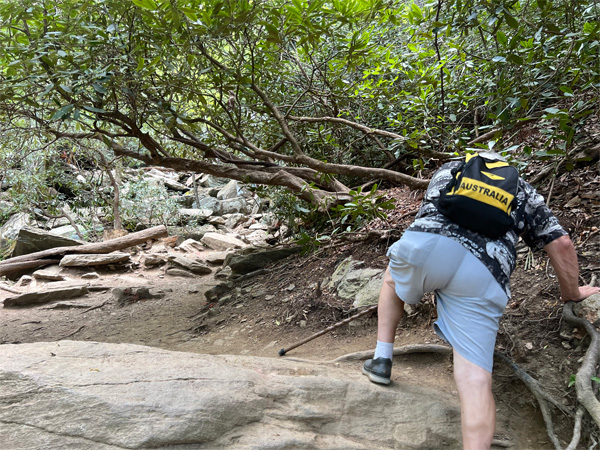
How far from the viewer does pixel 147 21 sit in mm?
3611

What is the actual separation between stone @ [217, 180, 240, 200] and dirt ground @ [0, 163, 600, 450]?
8.05 meters

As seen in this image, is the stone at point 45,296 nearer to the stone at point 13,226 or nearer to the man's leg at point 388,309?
the man's leg at point 388,309

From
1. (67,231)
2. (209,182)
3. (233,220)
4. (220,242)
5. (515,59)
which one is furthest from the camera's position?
(209,182)

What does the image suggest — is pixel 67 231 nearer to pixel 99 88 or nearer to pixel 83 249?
pixel 83 249

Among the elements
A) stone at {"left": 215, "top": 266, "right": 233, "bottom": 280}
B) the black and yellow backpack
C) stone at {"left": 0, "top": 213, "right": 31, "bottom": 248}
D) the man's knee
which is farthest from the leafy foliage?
stone at {"left": 0, "top": 213, "right": 31, "bottom": 248}

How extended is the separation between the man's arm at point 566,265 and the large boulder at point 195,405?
2.84ft

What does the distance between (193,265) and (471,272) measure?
6.22 metres

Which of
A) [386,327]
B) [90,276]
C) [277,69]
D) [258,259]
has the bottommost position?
[90,276]

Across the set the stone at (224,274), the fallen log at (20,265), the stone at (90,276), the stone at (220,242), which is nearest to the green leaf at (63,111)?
the stone at (224,274)

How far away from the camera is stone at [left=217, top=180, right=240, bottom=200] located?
15.2 m

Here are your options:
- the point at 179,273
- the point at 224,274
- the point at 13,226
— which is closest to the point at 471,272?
the point at 224,274

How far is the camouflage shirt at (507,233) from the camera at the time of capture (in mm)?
1858

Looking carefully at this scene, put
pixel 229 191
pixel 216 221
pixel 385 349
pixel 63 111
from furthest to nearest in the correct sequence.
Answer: pixel 229 191, pixel 216 221, pixel 63 111, pixel 385 349

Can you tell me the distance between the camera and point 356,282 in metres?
4.08
